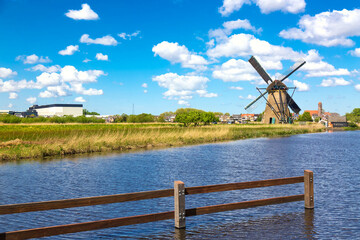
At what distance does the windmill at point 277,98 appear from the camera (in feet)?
248

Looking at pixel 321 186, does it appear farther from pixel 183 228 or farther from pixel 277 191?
pixel 183 228

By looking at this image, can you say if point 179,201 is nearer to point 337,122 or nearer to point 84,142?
point 84,142

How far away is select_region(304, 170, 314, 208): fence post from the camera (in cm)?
976

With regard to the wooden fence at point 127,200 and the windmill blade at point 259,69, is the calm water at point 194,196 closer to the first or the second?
the wooden fence at point 127,200

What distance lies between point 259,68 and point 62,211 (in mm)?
73473

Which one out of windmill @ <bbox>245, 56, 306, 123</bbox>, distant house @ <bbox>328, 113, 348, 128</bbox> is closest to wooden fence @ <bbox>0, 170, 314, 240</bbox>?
windmill @ <bbox>245, 56, 306, 123</bbox>

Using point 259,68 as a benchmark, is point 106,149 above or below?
below

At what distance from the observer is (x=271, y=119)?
80.9 metres

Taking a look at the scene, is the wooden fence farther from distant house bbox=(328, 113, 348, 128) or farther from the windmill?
distant house bbox=(328, 113, 348, 128)

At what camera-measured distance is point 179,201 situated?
26.8 ft

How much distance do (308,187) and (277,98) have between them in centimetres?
6869

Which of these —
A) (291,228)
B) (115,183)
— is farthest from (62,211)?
(291,228)

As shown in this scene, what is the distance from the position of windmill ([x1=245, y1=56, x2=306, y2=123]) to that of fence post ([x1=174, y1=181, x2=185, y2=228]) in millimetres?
69911

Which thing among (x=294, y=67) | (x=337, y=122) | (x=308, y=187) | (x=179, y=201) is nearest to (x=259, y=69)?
(x=294, y=67)
